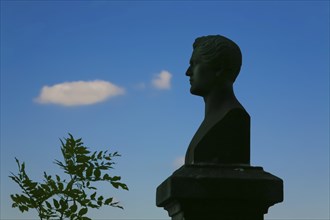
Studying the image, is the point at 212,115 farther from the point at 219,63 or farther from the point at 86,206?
the point at 86,206

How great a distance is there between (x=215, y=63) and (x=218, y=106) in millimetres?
406

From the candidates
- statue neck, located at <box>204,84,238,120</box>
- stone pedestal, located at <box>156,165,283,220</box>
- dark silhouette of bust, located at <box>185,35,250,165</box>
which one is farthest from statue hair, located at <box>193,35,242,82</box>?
stone pedestal, located at <box>156,165,283,220</box>

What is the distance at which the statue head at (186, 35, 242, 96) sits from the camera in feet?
21.5

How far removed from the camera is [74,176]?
7.16 meters

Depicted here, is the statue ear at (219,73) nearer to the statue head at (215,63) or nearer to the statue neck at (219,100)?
the statue head at (215,63)

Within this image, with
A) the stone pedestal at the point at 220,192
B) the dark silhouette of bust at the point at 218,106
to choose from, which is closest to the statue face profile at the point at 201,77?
the dark silhouette of bust at the point at 218,106

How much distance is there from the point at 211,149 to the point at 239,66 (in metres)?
0.89

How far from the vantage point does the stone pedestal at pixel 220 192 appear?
238 inches

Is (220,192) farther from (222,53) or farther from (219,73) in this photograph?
(222,53)

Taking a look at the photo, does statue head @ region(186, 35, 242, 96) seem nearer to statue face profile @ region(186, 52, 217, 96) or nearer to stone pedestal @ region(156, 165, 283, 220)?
statue face profile @ region(186, 52, 217, 96)

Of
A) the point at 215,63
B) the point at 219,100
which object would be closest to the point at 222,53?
the point at 215,63

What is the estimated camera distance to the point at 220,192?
6074 millimetres

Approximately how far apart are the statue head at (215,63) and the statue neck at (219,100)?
5 centimetres

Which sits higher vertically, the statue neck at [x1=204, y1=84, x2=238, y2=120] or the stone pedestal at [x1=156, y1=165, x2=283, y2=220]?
the statue neck at [x1=204, y1=84, x2=238, y2=120]
